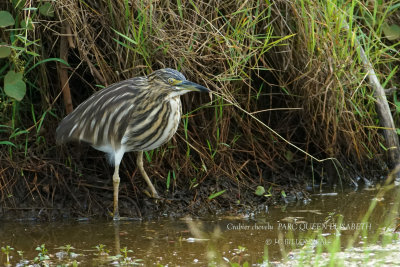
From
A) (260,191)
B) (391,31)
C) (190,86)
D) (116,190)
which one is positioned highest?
(391,31)

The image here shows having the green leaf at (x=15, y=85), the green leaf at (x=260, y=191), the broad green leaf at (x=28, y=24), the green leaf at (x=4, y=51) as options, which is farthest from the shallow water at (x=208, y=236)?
the broad green leaf at (x=28, y=24)

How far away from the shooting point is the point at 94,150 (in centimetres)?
561

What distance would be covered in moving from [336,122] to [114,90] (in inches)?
73.8

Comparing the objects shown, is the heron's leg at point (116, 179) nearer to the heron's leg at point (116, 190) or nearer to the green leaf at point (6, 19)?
the heron's leg at point (116, 190)

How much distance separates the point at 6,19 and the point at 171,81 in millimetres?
1278

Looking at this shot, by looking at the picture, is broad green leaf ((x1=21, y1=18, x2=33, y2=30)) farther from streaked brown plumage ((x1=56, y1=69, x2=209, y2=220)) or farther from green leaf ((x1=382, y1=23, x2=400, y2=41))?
green leaf ((x1=382, y1=23, x2=400, y2=41))

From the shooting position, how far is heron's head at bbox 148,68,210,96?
16.6 ft

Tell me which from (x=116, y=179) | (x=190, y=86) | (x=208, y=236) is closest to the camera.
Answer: (x=208, y=236)

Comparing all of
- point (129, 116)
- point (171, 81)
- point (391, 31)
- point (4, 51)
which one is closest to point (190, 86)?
point (171, 81)

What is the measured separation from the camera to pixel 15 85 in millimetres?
5203

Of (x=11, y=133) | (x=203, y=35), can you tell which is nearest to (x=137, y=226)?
(x=11, y=133)

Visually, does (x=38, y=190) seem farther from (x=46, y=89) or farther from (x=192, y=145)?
(x=192, y=145)

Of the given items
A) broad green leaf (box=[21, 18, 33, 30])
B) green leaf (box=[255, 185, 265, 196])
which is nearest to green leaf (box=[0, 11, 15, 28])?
broad green leaf (box=[21, 18, 33, 30])

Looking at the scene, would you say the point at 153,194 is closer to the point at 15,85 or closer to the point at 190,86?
the point at 190,86
